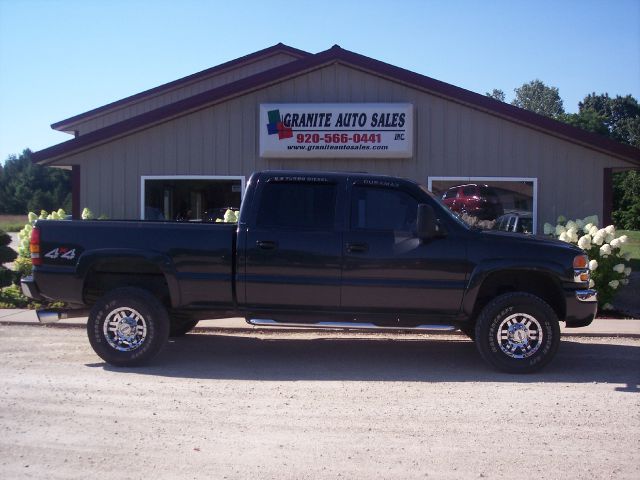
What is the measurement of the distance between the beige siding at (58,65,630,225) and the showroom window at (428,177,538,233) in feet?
0.44

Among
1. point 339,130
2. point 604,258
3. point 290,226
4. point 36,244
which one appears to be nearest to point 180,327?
point 36,244

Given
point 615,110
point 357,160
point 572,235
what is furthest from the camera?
point 615,110

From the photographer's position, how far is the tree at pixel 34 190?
219 ft

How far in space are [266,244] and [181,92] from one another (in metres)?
15.4

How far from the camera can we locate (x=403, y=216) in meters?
7.80

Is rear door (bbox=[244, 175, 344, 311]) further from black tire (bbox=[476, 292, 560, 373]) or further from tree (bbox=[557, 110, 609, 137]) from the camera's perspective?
tree (bbox=[557, 110, 609, 137])

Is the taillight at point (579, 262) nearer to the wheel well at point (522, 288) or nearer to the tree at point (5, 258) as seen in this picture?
the wheel well at point (522, 288)

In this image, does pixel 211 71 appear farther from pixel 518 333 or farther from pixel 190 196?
pixel 518 333

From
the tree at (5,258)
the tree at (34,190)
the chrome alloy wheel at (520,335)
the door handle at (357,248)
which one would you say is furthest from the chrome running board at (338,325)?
the tree at (34,190)

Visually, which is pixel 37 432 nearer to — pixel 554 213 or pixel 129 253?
pixel 129 253

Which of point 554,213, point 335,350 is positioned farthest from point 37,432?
point 554,213

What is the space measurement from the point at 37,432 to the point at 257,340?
419 cm

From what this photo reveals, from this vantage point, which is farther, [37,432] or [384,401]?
[384,401]

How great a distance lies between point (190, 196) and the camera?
14.1 m
